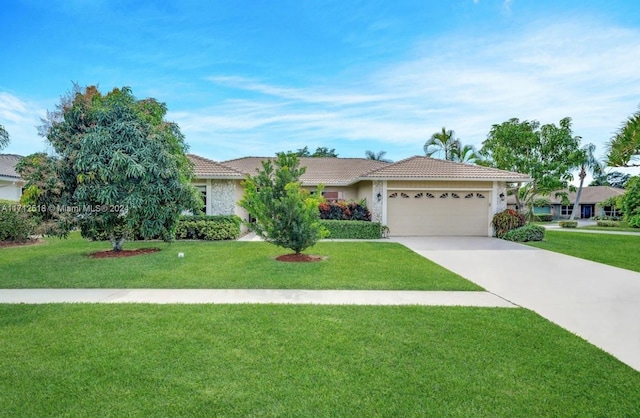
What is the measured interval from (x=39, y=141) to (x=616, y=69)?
1961 cm

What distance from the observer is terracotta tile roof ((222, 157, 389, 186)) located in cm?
2127

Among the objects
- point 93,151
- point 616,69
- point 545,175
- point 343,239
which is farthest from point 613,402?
point 545,175

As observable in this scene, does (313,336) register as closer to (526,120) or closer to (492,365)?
(492,365)

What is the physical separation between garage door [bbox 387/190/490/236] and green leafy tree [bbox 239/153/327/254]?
8.28 meters

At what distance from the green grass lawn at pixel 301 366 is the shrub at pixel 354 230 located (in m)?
10.4

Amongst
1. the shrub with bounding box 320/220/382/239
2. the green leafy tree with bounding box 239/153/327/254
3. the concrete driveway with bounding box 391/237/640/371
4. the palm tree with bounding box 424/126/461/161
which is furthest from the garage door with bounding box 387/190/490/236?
the palm tree with bounding box 424/126/461/161

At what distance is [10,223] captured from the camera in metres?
13.0

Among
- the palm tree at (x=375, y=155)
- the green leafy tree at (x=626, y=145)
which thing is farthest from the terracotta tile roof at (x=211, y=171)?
the palm tree at (x=375, y=155)

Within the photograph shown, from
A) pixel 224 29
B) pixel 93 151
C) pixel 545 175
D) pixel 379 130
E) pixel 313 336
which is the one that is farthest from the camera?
pixel 379 130

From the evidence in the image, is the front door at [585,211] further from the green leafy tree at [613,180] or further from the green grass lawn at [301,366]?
the green grass lawn at [301,366]

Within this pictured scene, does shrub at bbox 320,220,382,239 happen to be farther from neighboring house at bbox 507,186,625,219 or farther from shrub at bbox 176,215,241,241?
neighboring house at bbox 507,186,625,219

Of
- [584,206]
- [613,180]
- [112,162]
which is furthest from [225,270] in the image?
[613,180]

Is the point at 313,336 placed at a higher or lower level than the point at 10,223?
lower

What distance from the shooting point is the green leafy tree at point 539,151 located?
20359 mm
